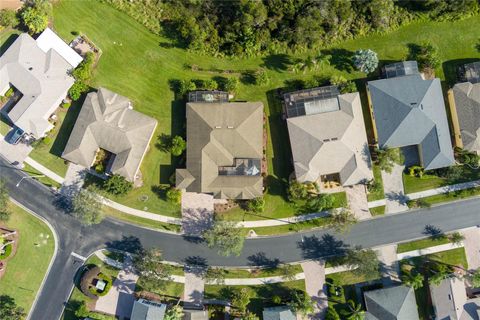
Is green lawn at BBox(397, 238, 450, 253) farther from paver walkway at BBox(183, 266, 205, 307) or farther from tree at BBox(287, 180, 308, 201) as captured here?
paver walkway at BBox(183, 266, 205, 307)

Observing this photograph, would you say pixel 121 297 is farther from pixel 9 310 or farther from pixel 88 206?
pixel 9 310

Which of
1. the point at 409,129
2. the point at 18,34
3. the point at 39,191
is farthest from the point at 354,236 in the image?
the point at 18,34

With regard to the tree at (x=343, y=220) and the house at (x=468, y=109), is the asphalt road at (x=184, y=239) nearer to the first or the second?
the tree at (x=343, y=220)

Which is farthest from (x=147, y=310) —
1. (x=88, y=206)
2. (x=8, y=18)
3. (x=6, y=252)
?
(x=8, y=18)

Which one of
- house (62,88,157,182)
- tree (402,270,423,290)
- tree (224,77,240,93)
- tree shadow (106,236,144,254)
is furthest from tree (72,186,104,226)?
tree (402,270,423,290)

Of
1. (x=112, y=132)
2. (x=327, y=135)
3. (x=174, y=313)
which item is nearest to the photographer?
(x=174, y=313)

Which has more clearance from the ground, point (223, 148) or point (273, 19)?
point (273, 19)

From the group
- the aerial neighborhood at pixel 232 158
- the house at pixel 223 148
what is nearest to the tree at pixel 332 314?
the aerial neighborhood at pixel 232 158
